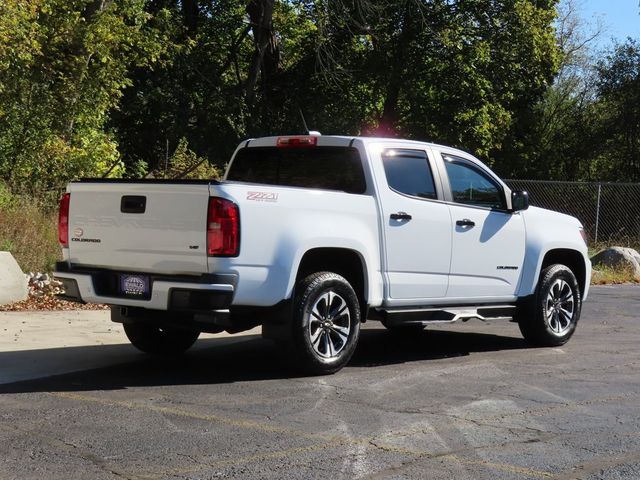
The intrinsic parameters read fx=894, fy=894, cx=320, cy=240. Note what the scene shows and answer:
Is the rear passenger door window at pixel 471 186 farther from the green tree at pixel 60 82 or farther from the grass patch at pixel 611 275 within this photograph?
the grass patch at pixel 611 275

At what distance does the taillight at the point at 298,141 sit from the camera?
8.44 meters

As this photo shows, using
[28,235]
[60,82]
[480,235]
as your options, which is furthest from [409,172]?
[60,82]

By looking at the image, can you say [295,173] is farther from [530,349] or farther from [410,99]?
[410,99]

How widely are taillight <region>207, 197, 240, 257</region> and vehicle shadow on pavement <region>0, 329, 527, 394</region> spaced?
1.14 m

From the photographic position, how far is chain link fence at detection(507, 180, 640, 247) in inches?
884

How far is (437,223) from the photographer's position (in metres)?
8.52

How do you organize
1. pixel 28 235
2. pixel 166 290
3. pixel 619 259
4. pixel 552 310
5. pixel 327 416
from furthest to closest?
1. pixel 619 259
2. pixel 28 235
3. pixel 552 310
4. pixel 166 290
5. pixel 327 416

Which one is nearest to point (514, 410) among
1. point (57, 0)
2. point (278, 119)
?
point (57, 0)

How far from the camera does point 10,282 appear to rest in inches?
446

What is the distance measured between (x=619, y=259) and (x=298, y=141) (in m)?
12.9

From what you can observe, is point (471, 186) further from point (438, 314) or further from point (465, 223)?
point (438, 314)

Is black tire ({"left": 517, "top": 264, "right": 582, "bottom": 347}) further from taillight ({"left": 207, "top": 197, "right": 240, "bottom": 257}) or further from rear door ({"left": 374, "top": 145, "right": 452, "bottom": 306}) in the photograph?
taillight ({"left": 207, "top": 197, "right": 240, "bottom": 257})

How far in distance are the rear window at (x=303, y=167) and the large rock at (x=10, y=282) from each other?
12.9 ft

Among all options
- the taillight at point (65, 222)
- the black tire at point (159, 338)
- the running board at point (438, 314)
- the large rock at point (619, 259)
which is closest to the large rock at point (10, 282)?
the black tire at point (159, 338)
